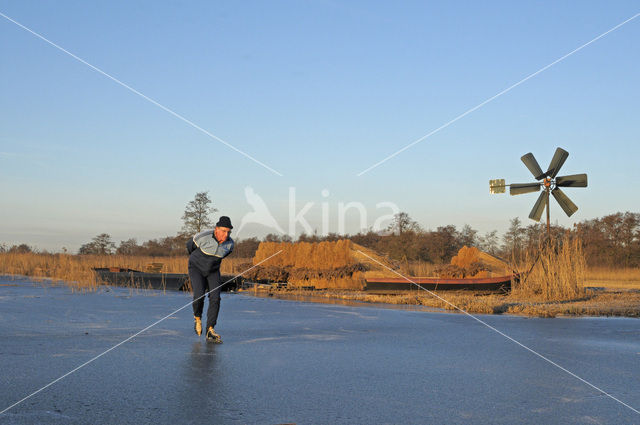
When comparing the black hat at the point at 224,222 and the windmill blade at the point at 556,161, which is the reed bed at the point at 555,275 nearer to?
the windmill blade at the point at 556,161

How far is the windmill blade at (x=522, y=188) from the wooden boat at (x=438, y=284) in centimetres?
357

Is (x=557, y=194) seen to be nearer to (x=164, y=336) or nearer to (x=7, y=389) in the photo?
(x=164, y=336)

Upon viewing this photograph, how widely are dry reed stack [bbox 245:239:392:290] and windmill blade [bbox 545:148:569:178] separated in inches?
438

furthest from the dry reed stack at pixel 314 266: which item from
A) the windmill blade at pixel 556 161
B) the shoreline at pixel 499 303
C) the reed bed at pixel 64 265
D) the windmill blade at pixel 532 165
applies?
the windmill blade at pixel 556 161

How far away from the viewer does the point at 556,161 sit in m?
23.9

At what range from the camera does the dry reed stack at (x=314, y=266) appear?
104 ft

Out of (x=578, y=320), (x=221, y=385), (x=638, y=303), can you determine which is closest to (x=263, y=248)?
(x=638, y=303)

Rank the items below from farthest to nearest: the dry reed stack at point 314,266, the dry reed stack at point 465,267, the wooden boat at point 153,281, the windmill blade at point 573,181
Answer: the dry reed stack at point 314,266, the dry reed stack at point 465,267, the wooden boat at point 153,281, the windmill blade at point 573,181

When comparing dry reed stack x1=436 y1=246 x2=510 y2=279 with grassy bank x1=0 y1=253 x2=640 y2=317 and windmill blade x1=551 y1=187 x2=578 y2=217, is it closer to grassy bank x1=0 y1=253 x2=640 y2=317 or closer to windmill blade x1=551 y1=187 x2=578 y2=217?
grassy bank x1=0 y1=253 x2=640 y2=317

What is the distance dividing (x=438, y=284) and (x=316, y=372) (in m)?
→ 18.3

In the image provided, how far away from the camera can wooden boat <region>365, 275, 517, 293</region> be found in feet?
79.9

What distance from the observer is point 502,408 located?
224 inches

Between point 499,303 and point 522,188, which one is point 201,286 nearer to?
point 499,303

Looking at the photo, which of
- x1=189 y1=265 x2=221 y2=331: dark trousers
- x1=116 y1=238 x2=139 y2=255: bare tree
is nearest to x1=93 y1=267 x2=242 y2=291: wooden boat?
x1=189 y1=265 x2=221 y2=331: dark trousers
